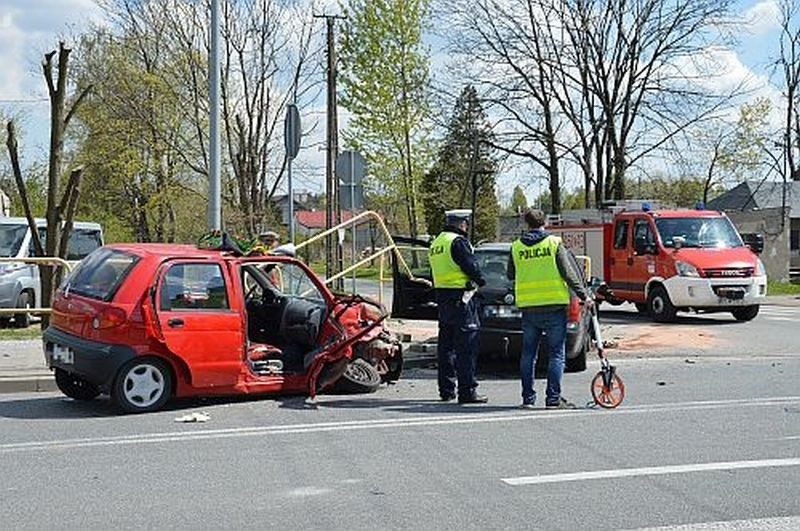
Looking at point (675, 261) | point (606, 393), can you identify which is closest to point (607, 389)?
point (606, 393)

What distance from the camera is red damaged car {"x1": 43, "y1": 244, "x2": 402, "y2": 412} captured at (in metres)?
9.35

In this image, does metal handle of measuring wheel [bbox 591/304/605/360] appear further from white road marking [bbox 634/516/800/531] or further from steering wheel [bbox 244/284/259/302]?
white road marking [bbox 634/516/800/531]

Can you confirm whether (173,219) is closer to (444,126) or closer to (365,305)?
(444,126)

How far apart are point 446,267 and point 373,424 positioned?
1773mm

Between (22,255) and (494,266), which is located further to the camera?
(22,255)

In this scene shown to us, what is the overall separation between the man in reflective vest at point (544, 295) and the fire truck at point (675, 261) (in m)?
8.74

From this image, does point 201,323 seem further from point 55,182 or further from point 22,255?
point 22,255

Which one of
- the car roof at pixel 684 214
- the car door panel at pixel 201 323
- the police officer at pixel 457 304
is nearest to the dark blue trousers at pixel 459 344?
the police officer at pixel 457 304

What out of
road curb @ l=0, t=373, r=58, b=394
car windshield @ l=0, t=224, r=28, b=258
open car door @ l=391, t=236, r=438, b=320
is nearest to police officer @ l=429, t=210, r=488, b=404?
open car door @ l=391, t=236, r=438, b=320

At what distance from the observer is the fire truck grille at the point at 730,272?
1938 cm

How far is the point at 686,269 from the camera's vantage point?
1964 centimetres

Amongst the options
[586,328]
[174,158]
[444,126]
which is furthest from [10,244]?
[444,126]

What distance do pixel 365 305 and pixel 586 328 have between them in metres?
3.21

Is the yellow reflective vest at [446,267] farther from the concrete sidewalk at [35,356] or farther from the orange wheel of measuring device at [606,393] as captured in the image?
the concrete sidewalk at [35,356]
